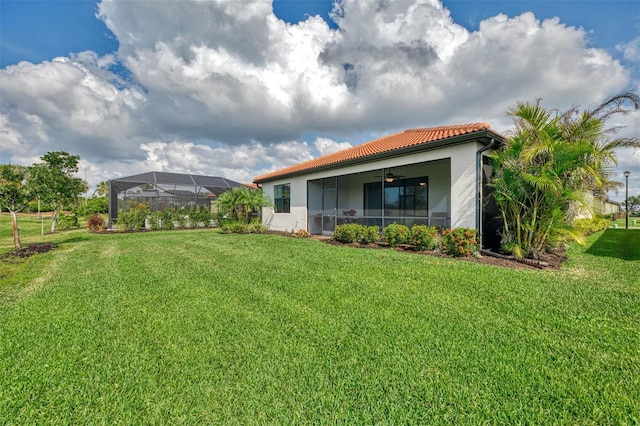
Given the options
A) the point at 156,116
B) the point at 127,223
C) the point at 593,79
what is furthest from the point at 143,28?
the point at 593,79

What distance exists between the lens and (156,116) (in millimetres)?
17828

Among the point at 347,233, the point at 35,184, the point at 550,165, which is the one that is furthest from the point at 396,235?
the point at 35,184

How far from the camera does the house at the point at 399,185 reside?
25.2 feet

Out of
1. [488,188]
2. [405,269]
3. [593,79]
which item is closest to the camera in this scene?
[405,269]

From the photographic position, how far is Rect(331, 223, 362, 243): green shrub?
993cm

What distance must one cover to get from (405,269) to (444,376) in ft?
11.7

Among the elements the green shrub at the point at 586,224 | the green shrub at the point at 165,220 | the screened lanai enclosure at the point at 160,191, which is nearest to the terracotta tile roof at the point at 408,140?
the green shrub at the point at 586,224

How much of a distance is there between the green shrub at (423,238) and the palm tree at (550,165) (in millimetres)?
1848

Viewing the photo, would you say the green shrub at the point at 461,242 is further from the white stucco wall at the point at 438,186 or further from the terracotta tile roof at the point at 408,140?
the terracotta tile roof at the point at 408,140

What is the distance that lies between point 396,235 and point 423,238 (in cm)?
106

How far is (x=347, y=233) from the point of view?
33.0ft

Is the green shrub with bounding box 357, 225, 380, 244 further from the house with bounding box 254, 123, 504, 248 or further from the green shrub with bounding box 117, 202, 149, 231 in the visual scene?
the green shrub with bounding box 117, 202, 149, 231

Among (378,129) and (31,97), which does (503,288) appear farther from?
(31,97)

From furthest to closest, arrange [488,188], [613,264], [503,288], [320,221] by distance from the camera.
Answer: [320,221] → [488,188] → [613,264] → [503,288]
